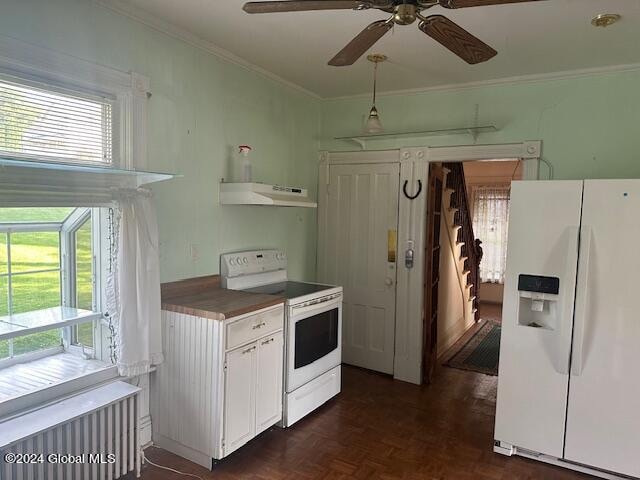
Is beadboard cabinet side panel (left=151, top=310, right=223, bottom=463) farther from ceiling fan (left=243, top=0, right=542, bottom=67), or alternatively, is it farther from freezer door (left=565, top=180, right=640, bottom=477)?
freezer door (left=565, top=180, right=640, bottom=477)

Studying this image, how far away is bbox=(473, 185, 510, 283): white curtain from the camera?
701 cm

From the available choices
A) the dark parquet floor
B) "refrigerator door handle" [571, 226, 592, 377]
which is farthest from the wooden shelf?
the dark parquet floor

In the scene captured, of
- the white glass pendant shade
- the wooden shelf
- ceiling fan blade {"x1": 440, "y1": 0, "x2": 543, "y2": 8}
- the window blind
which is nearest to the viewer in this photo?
ceiling fan blade {"x1": 440, "y1": 0, "x2": 543, "y2": 8}

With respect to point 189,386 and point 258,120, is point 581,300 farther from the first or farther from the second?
point 258,120

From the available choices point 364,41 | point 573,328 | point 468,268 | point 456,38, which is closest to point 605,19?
point 456,38

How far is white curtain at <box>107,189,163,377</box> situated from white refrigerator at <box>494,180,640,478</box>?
2109 mm

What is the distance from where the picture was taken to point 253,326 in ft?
8.74

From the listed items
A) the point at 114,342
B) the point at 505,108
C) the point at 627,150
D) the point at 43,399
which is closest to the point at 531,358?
the point at 627,150

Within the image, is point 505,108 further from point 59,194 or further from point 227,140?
point 59,194

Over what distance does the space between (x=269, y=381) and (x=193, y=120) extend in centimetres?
175

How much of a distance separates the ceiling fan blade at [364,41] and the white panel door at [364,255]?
2015mm

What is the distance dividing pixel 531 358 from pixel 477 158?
5.52 ft

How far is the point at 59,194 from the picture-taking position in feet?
7.01

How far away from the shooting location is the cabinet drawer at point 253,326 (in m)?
2.51
